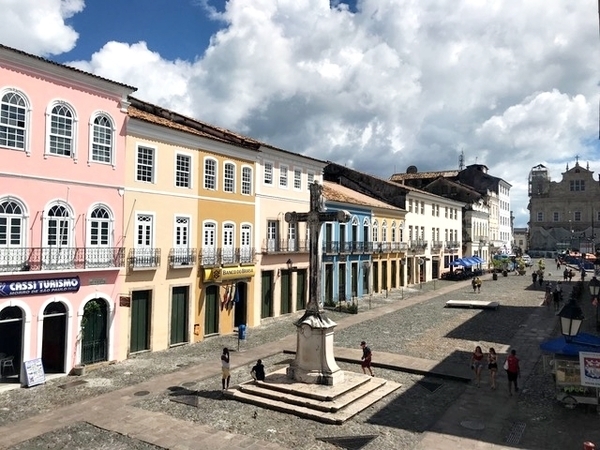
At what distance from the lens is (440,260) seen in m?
53.4

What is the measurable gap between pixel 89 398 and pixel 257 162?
15.1 meters

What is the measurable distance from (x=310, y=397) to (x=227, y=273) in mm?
10554

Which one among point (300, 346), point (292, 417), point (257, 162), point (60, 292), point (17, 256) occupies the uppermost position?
point (257, 162)

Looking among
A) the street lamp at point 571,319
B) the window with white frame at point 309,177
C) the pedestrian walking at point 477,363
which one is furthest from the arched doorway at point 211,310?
the street lamp at point 571,319

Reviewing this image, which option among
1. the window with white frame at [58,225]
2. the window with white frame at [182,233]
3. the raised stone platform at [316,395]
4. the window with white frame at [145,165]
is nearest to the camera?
the raised stone platform at [316,395]

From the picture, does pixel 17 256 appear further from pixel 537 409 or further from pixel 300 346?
pixel 537 409

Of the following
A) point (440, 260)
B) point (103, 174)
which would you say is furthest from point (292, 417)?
point (440, 260)

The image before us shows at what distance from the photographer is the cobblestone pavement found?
1186 centimetres

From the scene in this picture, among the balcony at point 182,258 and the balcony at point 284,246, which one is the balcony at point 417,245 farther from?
the balcony at point 182,258

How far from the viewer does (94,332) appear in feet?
59.7

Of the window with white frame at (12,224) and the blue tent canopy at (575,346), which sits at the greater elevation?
the window with white frame at (12,224)

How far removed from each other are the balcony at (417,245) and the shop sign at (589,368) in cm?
3290

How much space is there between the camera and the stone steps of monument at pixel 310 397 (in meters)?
13.6

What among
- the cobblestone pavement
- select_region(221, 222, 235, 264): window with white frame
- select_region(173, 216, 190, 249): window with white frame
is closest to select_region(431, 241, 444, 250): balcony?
the cobblestone pavement
